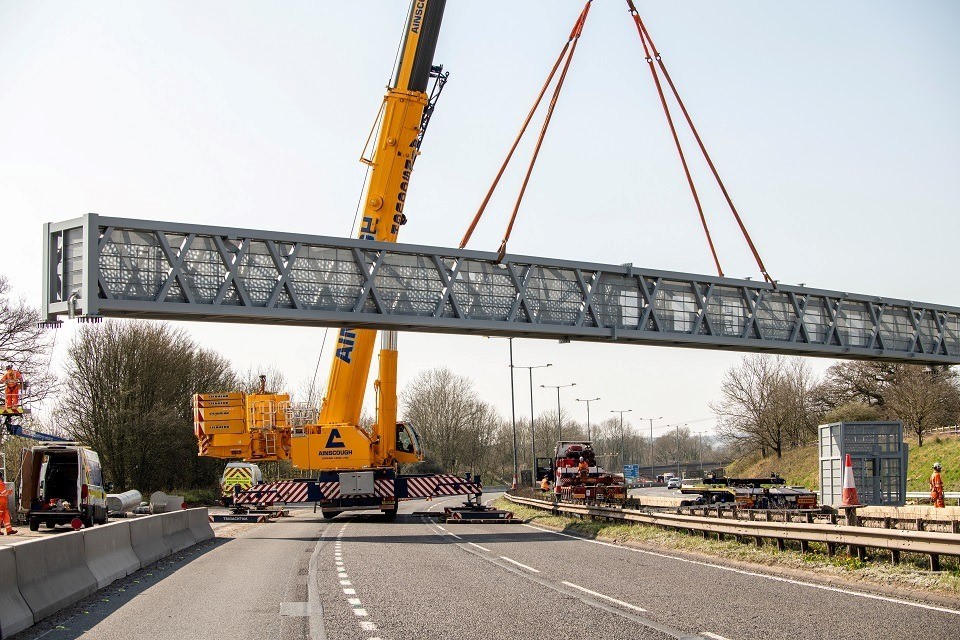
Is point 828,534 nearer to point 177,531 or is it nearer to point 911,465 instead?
point 177,531

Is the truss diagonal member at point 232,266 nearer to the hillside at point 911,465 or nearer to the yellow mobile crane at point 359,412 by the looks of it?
the yellow mobile crane at point 359,412

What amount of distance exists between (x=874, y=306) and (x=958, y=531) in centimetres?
2394

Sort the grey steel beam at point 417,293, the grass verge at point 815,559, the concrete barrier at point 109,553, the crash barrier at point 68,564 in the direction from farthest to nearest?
the grey steel beam at point 417,293 → the concrete barrier at point 109,553 → the grass verge at point 815,559 → the crash barrier at point 68,564

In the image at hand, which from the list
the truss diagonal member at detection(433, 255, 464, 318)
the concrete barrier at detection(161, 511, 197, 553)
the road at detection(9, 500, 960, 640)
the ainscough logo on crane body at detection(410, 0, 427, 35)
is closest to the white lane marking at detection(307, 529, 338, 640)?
the road at detection(9, 500, 960, 640)

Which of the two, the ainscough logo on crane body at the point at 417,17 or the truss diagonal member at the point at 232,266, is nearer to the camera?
the truss diagonal member at the point at 232,266

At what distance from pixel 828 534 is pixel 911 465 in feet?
158

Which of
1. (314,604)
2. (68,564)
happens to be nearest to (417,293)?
(68,564)

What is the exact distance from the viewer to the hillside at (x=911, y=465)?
5401 cm

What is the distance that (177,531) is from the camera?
79.7 feet

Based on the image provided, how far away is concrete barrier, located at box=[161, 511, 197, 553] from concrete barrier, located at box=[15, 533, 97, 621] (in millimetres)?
7639

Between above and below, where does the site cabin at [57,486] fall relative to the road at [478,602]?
above

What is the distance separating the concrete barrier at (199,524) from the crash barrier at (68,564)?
11.3 ft

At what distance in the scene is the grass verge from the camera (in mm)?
13625

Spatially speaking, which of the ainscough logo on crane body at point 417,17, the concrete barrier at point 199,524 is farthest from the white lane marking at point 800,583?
the ainscough logo on crane body at point 417,17
